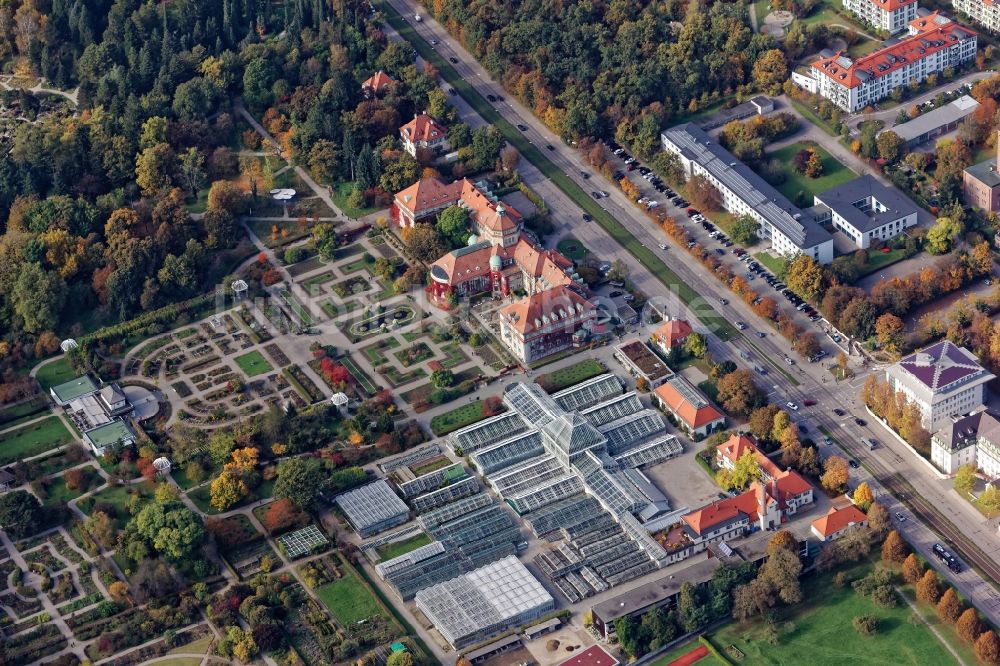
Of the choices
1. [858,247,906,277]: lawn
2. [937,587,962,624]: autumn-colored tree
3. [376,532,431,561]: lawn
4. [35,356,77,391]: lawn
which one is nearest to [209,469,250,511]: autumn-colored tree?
[376,532,431,561]: lawn

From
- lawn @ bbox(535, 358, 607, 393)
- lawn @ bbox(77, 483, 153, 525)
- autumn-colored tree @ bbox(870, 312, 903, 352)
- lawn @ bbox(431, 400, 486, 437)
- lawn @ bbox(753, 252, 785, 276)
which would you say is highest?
autumn-colored tree @ bbox(870, 312, 903, 352)

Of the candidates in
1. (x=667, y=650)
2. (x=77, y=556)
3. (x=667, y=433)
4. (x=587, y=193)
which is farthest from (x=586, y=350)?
(x=77, y=556)

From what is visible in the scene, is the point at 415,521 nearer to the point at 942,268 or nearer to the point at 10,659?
the point at 10,659

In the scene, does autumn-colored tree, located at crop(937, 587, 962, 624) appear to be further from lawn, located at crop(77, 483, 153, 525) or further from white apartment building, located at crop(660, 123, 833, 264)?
lawn, located at crop(77, 483, 153, 525)

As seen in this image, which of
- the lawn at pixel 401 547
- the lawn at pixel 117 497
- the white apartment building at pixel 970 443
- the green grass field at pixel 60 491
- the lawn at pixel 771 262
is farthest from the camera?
the lawn at pixel 771 262

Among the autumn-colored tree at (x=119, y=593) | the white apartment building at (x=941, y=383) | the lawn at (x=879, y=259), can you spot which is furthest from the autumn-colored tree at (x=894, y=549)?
the autumn-colored tree at (x=119, y=593)

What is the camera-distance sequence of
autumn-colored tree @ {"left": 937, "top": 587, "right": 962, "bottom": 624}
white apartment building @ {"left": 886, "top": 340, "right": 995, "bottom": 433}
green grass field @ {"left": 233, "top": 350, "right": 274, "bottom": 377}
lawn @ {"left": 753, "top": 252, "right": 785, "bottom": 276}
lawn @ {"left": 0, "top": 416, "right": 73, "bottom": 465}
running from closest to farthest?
autumn-colored tree @ {"left": 937, "top": 587, "right": 962, "bottom": 624} < white apartment building @ {"left": 886, "top": 340, "right": 995, "bottom": 433} < lawn @ {"left": 0, "top": 416, "right": 73, "bottom": 465} < green grass field @ {"left": 233, "top": 350, "right": 274, "bottom": 377} < lawn @ {"left": 753, "top": 252, "right": 785, "bottom": 276}

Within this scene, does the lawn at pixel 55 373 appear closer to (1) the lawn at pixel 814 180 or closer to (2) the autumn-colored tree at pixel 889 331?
(1) the lawn at pixel 814 180
